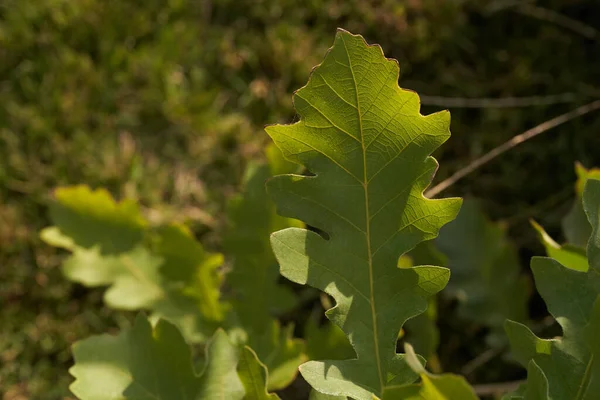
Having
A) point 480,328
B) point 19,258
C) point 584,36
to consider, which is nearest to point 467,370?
point 480,328

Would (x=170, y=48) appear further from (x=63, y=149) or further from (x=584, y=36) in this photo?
(x=584, y=36)

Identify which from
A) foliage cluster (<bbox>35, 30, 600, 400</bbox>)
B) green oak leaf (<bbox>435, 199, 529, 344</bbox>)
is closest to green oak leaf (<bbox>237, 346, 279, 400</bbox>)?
foliage cluster (<bbox>35, 30, 600, 400</bbox>)

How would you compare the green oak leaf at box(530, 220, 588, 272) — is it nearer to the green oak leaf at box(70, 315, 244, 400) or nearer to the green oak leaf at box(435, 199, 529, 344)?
the green oak leaf at box(435, 199, 529, 344)

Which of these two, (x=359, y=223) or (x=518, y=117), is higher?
(x=359, y=223)

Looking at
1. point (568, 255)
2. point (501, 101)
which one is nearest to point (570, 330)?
point (568, 255)

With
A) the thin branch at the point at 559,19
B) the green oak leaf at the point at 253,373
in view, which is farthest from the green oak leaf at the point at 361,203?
the thin branch at the point at 559,19

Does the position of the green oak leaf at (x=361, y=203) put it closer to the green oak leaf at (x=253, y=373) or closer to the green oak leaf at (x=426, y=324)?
the green oak leaf at (x=253, y=373)
